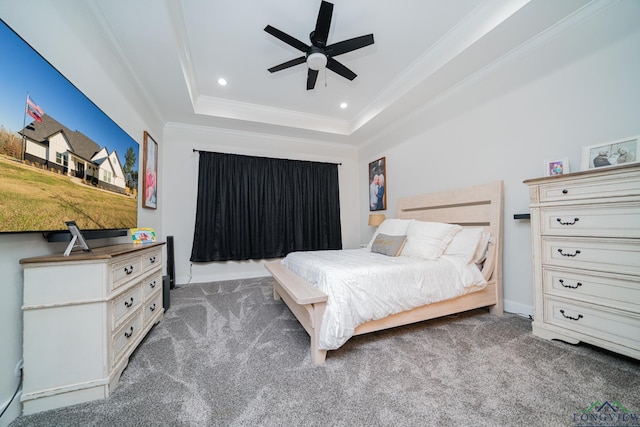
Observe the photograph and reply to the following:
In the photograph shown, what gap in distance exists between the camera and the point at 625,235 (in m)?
1.44

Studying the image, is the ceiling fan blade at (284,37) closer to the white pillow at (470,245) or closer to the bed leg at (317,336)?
the bed leg at (317,336)

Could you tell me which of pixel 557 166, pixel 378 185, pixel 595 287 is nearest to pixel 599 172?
pixel 557 166

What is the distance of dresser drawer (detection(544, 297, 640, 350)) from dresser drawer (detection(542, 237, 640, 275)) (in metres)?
0.28

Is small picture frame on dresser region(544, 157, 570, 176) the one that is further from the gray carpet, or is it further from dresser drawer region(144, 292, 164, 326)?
dresser drawer region(144, 292, 164, 326)

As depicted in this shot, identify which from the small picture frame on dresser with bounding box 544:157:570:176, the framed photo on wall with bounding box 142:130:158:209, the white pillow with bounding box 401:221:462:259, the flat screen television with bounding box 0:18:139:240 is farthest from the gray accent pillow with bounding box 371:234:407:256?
the framed photo on wall with bounding box 142:130:158:209

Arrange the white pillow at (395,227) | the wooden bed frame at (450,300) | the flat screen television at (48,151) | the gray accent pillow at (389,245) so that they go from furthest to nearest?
1. the white pillow at (395,227)
2. the gray accent pillow at (389,245)
3. the wooden bed frame at (450,300)
4. the flat screen television at (48,151)

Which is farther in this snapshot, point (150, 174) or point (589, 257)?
point (150, 174)

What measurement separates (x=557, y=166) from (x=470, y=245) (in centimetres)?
97

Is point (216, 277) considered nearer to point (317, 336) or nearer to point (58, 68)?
point (317, 336)

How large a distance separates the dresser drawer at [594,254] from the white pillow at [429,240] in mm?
756

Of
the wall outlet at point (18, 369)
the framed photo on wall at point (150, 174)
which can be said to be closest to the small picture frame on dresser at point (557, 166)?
the wall outlet at point (18, 369)

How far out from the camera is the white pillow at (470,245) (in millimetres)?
2277

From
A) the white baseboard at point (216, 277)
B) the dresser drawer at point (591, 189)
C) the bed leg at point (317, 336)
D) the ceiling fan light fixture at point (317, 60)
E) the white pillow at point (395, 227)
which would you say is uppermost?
the ceiling fan light fixture at point (317, 60)

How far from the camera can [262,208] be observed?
4109 millimetres
